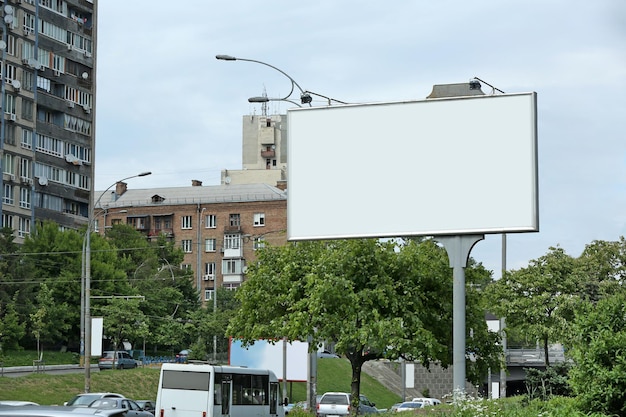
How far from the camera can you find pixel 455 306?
3027 centimetres

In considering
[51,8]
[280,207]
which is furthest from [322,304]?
[280,207]

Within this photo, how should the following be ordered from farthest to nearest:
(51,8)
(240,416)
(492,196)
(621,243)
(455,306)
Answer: (51,8) < (621,243) < (240,416) < (455,306) < (492,196)

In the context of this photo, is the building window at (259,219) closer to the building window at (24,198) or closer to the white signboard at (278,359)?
the building window at (24,198)

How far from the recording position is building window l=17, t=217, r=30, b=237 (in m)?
102

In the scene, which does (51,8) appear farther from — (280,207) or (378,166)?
(378,166)

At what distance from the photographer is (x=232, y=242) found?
15050 cm

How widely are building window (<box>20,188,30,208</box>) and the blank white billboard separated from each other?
76.6m

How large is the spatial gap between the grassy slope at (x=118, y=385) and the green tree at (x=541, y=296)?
23025mm

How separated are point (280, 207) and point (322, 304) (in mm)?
111135

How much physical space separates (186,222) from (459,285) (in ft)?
408

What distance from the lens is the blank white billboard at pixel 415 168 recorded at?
2802cm

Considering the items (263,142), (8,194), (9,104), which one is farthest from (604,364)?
(263,142)

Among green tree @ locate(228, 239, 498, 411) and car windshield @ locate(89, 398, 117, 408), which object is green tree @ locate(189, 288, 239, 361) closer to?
car windshield @ locate(89, 398, 117, 408)

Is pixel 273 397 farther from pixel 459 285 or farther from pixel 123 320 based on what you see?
pixel 123 320
